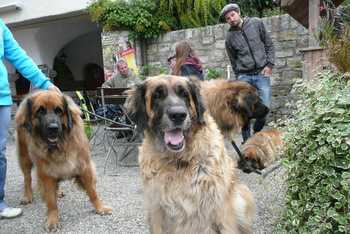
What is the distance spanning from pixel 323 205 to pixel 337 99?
1.90ft

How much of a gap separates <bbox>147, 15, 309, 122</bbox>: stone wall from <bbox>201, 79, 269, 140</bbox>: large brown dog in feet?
9.75

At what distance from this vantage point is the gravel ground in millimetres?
2620

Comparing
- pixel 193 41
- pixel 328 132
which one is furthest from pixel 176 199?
pixel 193 41

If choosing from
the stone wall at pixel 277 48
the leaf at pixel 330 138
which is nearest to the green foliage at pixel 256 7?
the stone wall at pixel 277 48

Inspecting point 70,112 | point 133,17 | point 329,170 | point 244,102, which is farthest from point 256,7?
point 329,170

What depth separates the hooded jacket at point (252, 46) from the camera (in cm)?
447

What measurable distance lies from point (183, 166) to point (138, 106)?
1.84 feet

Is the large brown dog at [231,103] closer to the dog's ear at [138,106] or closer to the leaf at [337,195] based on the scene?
the dog's ear at [138,106]

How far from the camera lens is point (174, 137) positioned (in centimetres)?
186

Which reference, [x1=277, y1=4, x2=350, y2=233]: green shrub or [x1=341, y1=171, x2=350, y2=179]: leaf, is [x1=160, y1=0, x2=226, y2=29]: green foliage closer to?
[x1=277, y1=4, x2=350, y2=233]: green shrub

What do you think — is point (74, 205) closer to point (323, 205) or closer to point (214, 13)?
point (323, 205)

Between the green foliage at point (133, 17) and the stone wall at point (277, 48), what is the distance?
0.48m

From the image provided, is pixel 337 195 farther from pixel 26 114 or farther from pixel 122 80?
pixel 122 80

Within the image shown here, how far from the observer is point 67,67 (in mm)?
15828
